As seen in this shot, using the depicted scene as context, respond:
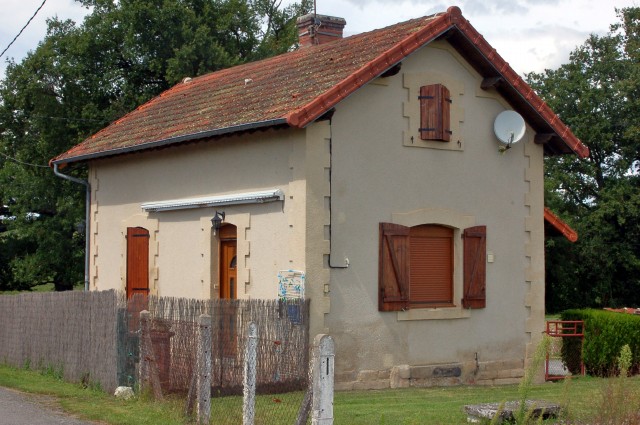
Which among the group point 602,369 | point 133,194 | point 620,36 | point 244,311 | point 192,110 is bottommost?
point 602,369

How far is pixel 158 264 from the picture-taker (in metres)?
18.0

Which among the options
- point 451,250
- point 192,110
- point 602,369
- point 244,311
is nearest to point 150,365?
point 244,311

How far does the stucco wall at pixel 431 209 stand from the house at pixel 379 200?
2cm

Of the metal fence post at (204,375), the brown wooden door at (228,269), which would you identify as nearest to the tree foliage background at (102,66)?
the brown wooden door at (228,269)

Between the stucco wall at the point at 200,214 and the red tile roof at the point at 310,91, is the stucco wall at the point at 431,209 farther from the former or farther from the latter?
the stucco wall at the point at 200,214

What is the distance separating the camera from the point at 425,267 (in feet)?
52.0

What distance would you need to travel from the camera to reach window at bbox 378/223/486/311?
15.1 metres

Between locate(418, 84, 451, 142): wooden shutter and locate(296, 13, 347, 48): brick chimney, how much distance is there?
15.6 ft

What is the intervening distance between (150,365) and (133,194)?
277 inches

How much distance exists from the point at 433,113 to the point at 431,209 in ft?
5.20

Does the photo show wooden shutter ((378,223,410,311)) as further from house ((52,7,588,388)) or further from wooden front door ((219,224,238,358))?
wooden front door ((219,224,238,358))

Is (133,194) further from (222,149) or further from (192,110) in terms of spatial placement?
(222,149)

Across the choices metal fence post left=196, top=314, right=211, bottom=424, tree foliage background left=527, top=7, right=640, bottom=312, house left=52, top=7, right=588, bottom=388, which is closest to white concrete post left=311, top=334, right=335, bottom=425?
metal fence post left=196, top=314, right=211, bottom=424

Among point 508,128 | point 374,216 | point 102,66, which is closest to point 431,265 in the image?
point 374,216
